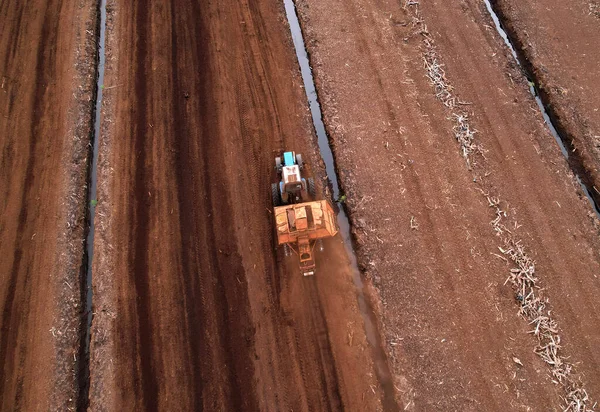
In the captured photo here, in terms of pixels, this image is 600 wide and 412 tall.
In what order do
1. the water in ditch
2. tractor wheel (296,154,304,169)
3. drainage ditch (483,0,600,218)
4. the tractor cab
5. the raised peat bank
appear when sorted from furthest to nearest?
drainage ditch (483,0,600,218)
tractor wheel (296,154,304,169)
the tractor cab
the water in ditch
the raised peat bank

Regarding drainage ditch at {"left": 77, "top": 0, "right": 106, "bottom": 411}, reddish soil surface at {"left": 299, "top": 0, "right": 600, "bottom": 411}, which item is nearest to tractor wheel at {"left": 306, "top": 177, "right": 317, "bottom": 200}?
reddish soil surface at {"left": 299, "top": 0, "right": 600, "bottom": 411}

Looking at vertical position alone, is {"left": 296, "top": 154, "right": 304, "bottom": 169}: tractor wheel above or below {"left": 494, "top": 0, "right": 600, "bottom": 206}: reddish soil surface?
below

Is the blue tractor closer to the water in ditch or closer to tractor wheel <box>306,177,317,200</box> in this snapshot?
tractor wheel <box>306,177,317,200</box>

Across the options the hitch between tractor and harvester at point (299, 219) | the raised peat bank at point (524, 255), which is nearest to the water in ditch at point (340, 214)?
the hitch between tractor and harvester at point (299, 219)

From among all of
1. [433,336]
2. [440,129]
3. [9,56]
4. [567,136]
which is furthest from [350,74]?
[9,56]

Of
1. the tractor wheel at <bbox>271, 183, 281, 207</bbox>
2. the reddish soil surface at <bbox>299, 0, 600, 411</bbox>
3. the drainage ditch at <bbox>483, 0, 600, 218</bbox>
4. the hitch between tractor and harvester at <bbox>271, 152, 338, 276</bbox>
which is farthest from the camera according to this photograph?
the drainage ditch at <bbox>483, 0, 600, 218</bbox>

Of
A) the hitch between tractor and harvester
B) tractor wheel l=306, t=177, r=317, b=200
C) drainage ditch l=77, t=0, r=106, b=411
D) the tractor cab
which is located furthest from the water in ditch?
drainage ditch l=77, t=0, r=106, b=411

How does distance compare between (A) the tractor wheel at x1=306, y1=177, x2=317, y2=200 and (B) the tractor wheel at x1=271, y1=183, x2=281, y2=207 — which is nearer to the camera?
(B) the tractor wheel at x1=271, y1=183, x2=281, y2=207
